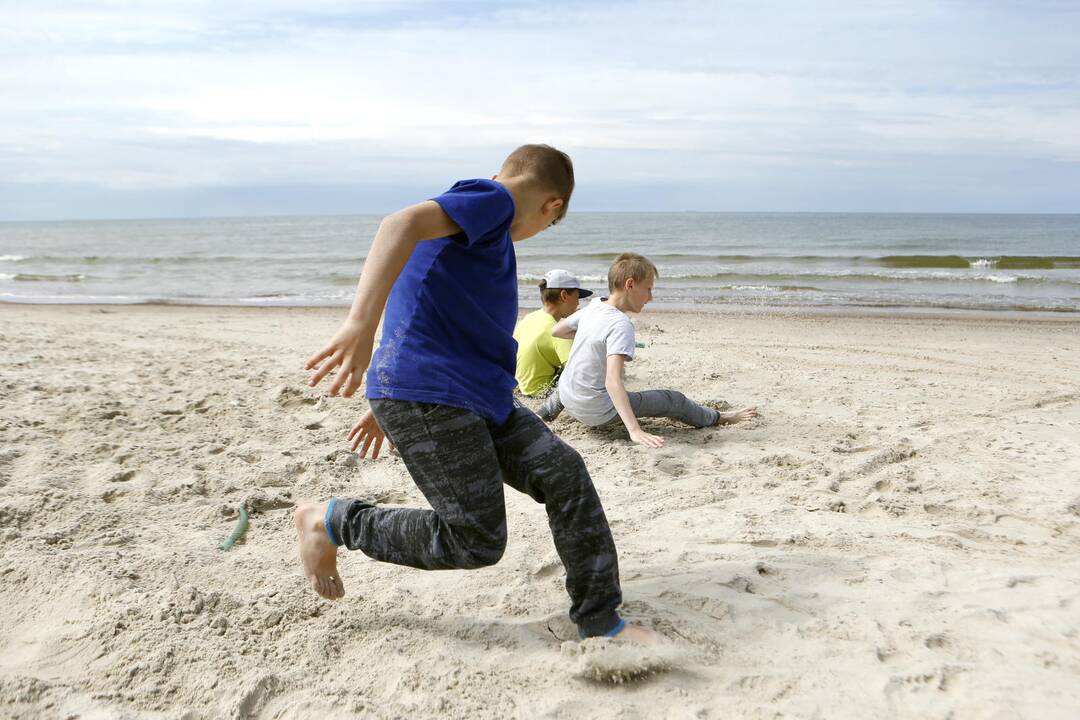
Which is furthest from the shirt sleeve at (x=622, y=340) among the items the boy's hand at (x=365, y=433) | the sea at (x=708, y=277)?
the sea at (x=708, y=277)

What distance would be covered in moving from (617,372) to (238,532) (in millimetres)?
2120

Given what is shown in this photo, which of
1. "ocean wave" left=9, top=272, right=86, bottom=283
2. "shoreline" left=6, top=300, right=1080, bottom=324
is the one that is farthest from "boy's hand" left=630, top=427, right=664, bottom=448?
"ocean wave" left=9, top=272, right=86, bottom=283

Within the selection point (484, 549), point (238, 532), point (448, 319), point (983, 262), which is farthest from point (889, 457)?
point (983, 262)

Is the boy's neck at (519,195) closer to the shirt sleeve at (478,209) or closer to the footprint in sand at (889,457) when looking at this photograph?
the shirt sleeve at (478,209)

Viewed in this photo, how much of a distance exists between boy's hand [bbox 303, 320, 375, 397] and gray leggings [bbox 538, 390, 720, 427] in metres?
2.95

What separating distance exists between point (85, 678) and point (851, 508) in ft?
9.90

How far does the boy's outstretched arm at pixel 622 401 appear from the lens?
454cm

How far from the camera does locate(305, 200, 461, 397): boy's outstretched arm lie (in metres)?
2.07

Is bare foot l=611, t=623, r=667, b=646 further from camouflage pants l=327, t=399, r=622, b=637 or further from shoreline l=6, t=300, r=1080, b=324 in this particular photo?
shoreline l=6, t=300, r=1080, b=324

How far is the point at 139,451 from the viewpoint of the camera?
4.39m

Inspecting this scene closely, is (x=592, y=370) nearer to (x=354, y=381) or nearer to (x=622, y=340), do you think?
(x=622, y=340)

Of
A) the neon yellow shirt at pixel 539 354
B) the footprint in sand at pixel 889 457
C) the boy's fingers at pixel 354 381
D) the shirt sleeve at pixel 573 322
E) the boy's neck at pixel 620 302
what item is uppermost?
the boy's fingers at pixel 354 381

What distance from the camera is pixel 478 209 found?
221cm

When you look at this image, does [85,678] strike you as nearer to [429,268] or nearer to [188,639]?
[188,639]
